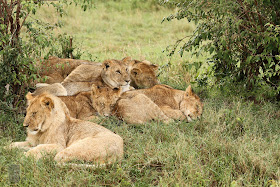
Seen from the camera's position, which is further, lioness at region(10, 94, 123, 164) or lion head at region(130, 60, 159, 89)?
lion head at region(130, 60, 159, 89)

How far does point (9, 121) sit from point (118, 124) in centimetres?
150

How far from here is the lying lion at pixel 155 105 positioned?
5.81 m

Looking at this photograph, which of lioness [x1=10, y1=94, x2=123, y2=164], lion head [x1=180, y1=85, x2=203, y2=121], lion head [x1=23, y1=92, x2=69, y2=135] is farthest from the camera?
lion head [x1=180, y1=85, x2=203, y2=121]

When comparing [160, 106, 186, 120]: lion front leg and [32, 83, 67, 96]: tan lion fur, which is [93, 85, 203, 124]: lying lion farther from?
[32, 83, 67, 96]: tan lion fur

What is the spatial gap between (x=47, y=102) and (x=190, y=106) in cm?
226

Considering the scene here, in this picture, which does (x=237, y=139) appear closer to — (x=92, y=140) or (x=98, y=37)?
(x=92, y=140)

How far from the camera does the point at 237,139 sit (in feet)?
16.8

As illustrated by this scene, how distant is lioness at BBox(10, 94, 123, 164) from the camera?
434 centimetres

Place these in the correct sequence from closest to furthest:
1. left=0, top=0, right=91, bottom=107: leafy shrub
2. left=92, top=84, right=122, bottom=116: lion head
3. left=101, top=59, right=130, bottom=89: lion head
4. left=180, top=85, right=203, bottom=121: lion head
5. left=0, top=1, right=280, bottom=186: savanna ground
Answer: left=0, top=1, right=280, bottom=186: savanna ground < left=0, top=0, right=91, bottom=107: leafy shrub < left=92, top=84, right=122, bottom=116: lion head < left=180, top=85, right=203, bottom=121: lion head < left=101, top=59, right=130, bottom=89: lion head

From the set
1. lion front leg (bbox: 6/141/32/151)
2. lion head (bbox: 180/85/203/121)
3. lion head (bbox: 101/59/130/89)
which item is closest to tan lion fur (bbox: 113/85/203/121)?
lion head (bbox: 180/85/203/121)

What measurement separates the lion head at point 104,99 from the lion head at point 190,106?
1013 mm

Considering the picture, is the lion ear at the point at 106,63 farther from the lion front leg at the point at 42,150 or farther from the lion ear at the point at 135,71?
the lion front leg at the point at 42,150

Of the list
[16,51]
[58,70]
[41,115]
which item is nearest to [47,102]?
[41,115]

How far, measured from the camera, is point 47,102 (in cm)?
477
